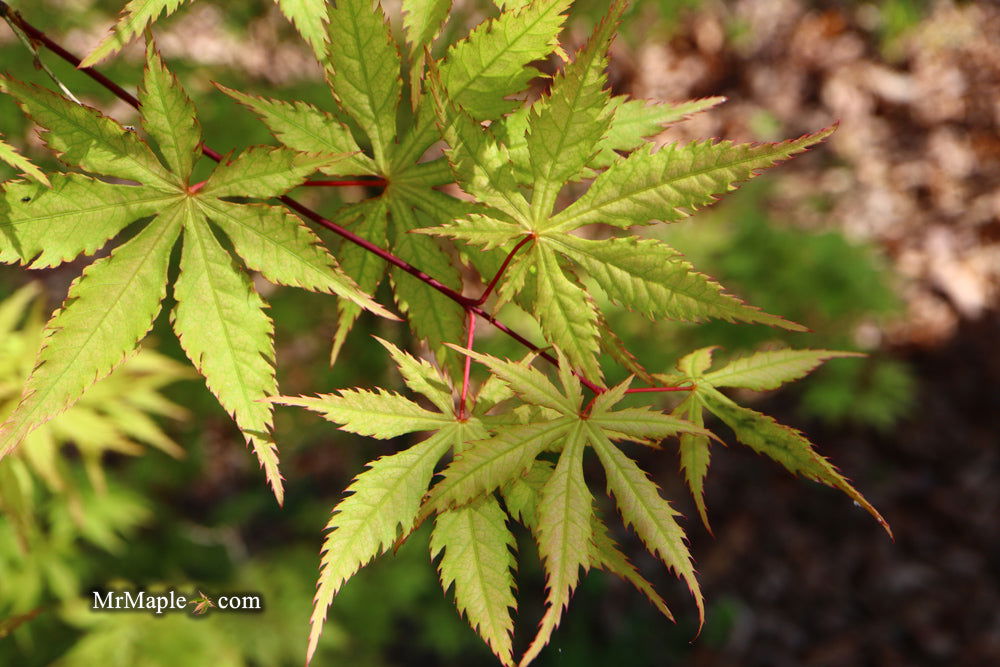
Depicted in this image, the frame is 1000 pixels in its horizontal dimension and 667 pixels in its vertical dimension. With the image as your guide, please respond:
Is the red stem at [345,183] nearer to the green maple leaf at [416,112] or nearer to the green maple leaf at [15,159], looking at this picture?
the green maple leaf at [416,112]

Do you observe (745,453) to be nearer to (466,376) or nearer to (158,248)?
(466,376)

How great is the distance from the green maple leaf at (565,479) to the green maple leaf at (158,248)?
205 millimetres

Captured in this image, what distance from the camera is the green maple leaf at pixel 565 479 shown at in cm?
79

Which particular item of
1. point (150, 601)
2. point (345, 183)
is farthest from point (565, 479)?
point (150, 601)

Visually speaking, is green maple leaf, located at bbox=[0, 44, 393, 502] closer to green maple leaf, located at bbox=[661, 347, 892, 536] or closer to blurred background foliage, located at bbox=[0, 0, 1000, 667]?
green maple leaf, located at bbox=[661, 347, 892, 536]

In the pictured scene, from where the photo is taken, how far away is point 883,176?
434cm

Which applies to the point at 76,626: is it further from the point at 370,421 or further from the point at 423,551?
the point at 370,421

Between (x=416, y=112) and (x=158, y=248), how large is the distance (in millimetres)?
374

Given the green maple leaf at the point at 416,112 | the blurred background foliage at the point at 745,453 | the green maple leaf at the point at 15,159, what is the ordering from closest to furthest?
the green maple leaf at the point at 15,159 < the green maple leaf at the point at 416,112 < the blurred background foliage at the point at 745,453

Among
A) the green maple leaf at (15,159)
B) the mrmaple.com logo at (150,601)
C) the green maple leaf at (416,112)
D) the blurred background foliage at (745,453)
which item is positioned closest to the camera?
the green maple leaf at (15,159)

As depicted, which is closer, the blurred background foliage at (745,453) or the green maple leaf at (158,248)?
the green maple leaf at (158,248)

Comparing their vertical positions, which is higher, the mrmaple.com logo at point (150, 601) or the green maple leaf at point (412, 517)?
the green maple leaf at point (412, 517)

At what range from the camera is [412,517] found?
0.85 m

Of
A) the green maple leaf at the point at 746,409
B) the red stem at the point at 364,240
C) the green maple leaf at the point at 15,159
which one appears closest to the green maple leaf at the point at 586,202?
the red stem at the point at 364,240
